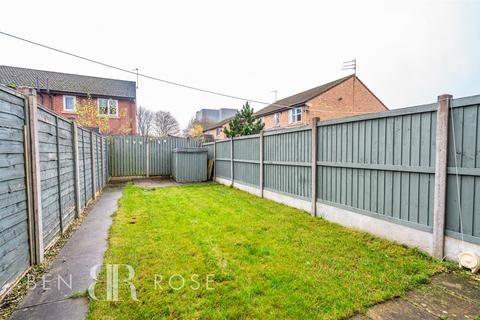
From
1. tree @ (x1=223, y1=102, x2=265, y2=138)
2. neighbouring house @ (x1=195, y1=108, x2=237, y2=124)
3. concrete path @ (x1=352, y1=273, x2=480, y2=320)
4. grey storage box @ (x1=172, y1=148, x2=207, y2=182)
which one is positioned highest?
neighbouring house @ (x1=195, y1=108, x2=237, y2=124)

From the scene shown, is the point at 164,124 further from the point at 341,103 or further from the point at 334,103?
the point at 341,103

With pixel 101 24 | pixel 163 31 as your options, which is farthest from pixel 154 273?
pixel 163 31

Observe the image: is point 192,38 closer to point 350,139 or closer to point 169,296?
point 350,139

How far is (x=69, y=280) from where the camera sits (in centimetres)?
258

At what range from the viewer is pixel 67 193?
14.1ft

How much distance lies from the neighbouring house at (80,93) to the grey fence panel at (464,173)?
63.4 ft

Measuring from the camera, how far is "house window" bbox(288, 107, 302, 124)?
62.6 ft

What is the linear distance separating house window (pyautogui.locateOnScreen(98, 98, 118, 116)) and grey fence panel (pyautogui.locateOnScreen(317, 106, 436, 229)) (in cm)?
1861

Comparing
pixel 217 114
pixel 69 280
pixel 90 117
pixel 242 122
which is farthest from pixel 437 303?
pixel 217 114

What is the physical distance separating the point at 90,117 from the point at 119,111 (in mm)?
2699

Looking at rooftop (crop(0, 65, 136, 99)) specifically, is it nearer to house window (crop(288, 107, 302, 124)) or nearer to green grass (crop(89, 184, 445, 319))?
house window (crop(288, 107, 302, 124))

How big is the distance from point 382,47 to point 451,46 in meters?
2.93

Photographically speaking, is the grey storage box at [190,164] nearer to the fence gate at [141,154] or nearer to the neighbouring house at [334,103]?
the fence gate at [141,154]

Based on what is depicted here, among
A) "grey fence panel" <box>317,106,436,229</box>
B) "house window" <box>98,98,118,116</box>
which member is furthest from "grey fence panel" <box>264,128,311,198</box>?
"house window" <box>98,98,118,116</box>
